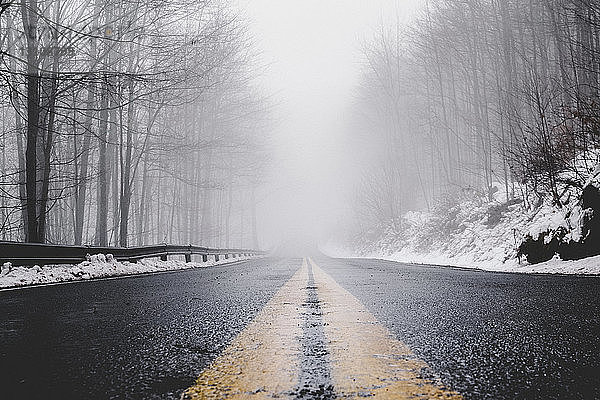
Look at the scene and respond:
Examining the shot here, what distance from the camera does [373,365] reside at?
1.89 metres

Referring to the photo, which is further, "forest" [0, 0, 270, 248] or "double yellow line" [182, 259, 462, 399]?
"forest" [0, 0, 270, 248]

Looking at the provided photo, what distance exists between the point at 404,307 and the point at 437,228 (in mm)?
22443

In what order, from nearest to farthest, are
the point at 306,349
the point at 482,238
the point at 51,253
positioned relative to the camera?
1. the point at 306,349
2. the point at 51,253
3. the point at 482,238

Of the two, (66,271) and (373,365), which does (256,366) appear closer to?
(373,365)

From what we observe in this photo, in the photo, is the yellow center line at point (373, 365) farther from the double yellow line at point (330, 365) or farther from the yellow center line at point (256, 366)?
the yellow center line at point (256, 366)

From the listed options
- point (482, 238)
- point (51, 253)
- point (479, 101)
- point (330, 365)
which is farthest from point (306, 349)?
point (479, 101)

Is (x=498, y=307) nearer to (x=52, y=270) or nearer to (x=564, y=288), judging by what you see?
(x=564, y=288)

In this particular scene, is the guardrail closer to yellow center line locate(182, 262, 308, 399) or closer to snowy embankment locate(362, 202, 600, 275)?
yellow center line locate(182, 262, 308, 399)

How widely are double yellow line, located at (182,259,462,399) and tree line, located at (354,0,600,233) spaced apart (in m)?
9.49

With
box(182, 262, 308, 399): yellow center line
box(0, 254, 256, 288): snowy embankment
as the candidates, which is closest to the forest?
box(0, 254, 256, 288): snowy embankment

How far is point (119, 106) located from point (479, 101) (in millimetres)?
18214

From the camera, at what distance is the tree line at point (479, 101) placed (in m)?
13.2

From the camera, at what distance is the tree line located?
13234 millimetres

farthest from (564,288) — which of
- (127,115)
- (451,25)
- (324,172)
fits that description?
(324,172)
